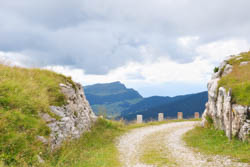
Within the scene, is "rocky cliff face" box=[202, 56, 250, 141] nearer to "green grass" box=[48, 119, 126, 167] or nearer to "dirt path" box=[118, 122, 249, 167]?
"dirt path" box=[118, 122, 249, 167]

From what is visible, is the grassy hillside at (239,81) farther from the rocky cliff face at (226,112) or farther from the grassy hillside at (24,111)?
the grassy hillside at (24,111)

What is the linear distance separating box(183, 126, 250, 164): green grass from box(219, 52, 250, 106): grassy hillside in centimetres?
268

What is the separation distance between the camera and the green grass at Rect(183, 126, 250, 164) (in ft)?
36.3

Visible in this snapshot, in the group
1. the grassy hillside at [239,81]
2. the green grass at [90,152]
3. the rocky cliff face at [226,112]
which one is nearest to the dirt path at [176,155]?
the green grass at [90,152]

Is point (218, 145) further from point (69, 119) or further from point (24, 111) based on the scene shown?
point (24, 111)

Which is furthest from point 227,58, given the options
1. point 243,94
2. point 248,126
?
point 248,126

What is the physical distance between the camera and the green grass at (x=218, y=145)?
436 inches

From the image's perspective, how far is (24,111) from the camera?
1124 cm

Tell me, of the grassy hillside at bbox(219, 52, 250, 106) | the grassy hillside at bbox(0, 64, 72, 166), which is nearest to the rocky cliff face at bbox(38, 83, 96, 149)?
the grassy hillside at bbox(0, 64, 72, 166)

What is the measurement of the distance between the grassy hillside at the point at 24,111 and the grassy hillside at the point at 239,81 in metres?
11.9

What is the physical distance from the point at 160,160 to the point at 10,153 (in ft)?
22.6

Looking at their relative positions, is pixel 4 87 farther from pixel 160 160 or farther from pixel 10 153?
pixel 160 160

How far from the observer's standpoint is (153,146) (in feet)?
46.4

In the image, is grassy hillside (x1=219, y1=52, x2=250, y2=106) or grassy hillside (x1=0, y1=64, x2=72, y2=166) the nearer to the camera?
grassy hillside (x1=0, y1=64, x2=72, y2=166)
